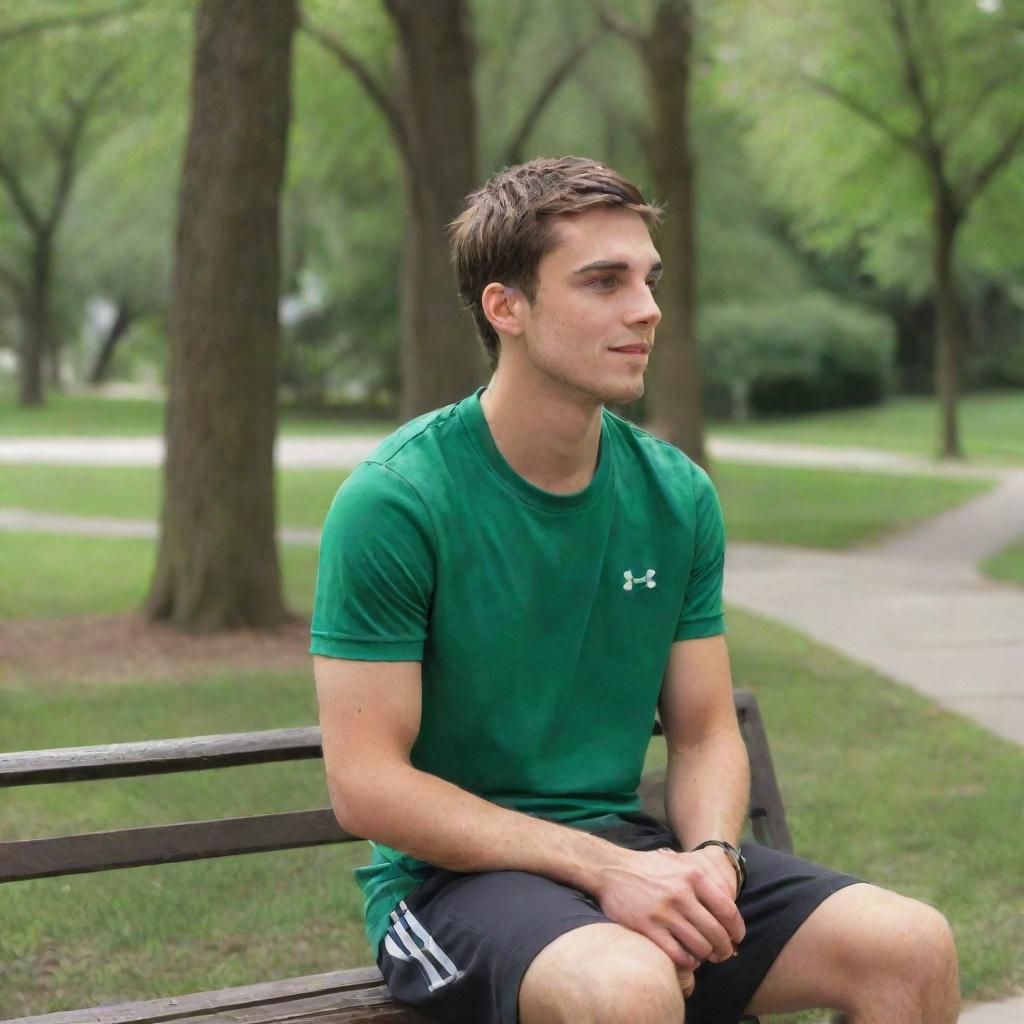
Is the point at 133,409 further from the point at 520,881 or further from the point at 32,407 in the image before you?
the point at 520,881

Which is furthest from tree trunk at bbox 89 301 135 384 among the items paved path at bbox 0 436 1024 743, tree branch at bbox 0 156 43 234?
paved path at bbox 0 436 1024 743

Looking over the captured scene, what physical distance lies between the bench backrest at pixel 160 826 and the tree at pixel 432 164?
920 centimetres

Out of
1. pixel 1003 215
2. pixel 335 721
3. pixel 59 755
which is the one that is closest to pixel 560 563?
pixel 335 721

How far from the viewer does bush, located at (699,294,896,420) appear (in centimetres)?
4038

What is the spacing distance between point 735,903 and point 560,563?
62 centimetres

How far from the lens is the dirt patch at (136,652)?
8.45 metres

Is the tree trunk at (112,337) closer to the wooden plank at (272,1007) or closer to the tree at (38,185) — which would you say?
the tree at (38,185)

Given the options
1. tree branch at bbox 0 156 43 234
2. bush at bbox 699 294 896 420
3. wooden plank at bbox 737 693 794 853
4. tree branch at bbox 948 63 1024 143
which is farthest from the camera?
bush at bbox 699 294 896 420

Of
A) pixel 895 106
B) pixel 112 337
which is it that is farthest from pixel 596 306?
pixel 112 337

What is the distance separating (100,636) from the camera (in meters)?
9.28

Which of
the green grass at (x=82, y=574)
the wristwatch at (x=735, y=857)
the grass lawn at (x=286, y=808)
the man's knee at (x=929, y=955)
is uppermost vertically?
the wristwatch at (x=735, y=857)

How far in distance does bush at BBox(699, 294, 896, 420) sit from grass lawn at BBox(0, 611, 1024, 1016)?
32210 millimetres

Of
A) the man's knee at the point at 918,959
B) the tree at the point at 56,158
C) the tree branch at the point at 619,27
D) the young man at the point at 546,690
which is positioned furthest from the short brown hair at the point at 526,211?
the tree at the point at 56,158

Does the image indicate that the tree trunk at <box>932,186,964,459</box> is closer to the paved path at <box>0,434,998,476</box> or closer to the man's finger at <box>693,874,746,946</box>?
the paved path at <box>0,434,998,476</box>
